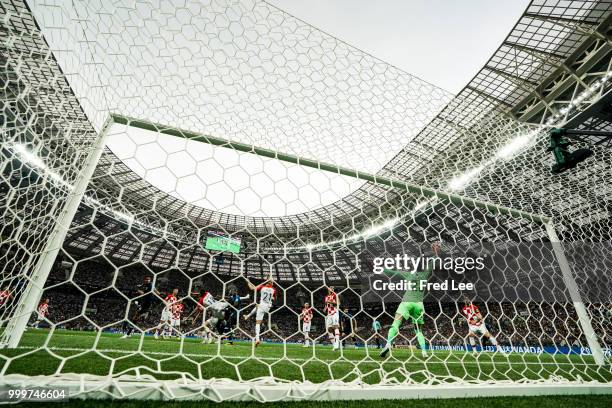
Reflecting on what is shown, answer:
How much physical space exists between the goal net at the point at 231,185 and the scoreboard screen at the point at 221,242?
0.08 ft

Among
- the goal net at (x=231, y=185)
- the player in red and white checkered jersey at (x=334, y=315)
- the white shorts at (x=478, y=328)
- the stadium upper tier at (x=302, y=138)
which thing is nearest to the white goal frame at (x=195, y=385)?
the goal net at (x=231, y=185)

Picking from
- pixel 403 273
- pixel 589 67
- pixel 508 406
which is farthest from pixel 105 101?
pixel 589 67

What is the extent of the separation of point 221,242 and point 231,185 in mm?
797

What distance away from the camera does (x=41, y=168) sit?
8.61ft

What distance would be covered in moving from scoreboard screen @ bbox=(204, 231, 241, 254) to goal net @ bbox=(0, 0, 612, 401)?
3 cm

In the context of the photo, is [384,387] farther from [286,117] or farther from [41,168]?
[41,168]

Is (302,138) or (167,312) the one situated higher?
(302,138)

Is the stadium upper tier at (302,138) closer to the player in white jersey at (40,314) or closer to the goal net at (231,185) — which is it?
the goal net at (231,185)

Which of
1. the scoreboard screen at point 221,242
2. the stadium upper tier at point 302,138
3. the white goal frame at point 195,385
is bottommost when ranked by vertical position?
the white goal frame at point 195,385

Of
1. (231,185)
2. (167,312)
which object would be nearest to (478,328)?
(231,185)

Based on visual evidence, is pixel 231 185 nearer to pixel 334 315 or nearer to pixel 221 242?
pixel 221 242

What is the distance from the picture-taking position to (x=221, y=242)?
3006 millimetres

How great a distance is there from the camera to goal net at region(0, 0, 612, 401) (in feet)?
6.18

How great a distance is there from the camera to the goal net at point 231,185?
1.88 meters
